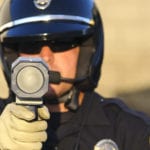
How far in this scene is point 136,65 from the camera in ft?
27.6

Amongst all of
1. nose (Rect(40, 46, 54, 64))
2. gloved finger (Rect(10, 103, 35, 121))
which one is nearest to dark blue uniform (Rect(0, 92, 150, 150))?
nose (Rect(40, 46, 54, 64))

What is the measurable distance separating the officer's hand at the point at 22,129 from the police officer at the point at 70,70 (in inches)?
14.1

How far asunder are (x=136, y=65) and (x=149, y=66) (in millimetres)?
125

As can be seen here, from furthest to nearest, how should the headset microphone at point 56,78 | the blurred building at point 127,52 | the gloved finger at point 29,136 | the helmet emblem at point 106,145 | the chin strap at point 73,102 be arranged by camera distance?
the blurred building at point 127,52 < the chin strap at point 73,102 < the helmet emblem at point 106,145 < the headset microphone at point 56,78 < the gloved finger at point 29,136

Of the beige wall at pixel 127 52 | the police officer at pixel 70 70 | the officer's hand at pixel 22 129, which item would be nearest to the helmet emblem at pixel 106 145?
the police officer at pixel 70 70

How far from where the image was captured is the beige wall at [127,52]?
773 cm

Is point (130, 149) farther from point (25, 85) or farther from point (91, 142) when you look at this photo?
point (25, 85)

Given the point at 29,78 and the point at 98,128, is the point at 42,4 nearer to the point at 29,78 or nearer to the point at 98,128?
the point at 98,128

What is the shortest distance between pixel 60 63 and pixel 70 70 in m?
0.06

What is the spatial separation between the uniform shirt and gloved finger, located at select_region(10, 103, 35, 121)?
508mm

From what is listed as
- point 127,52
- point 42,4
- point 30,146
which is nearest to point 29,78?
point 30,146

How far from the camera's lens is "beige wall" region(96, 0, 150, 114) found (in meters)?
7.73

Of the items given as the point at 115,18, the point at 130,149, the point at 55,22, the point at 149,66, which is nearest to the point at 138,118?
the point at 130,149

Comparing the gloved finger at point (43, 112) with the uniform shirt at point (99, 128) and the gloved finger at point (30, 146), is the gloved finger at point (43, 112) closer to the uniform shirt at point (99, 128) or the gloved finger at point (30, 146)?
the gloved finger at point (30, 146)
